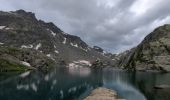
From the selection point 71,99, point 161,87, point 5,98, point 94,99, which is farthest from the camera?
point 161,87

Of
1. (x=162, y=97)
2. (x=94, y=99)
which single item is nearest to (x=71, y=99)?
(x=94, y=99)

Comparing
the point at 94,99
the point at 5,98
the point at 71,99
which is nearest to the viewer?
the point at 94,99

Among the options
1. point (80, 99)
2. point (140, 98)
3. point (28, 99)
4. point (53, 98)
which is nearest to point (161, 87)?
point (140, 98)

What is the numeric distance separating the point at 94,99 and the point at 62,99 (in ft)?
62.8

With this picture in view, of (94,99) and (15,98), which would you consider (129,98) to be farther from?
(15,98)

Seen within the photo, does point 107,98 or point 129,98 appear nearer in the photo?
point 107,98

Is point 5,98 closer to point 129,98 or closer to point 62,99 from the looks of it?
point 62,99

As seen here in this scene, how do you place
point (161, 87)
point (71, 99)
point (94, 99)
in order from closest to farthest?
point (94, 99) < point (71, 99) < point (161, 87)

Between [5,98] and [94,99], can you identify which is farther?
[5,98]

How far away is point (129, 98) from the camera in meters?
107

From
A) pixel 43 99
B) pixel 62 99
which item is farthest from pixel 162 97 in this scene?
pixel 43 99

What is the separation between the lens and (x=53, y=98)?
109 m

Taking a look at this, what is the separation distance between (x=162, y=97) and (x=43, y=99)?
4466 centimetres

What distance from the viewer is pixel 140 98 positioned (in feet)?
351
